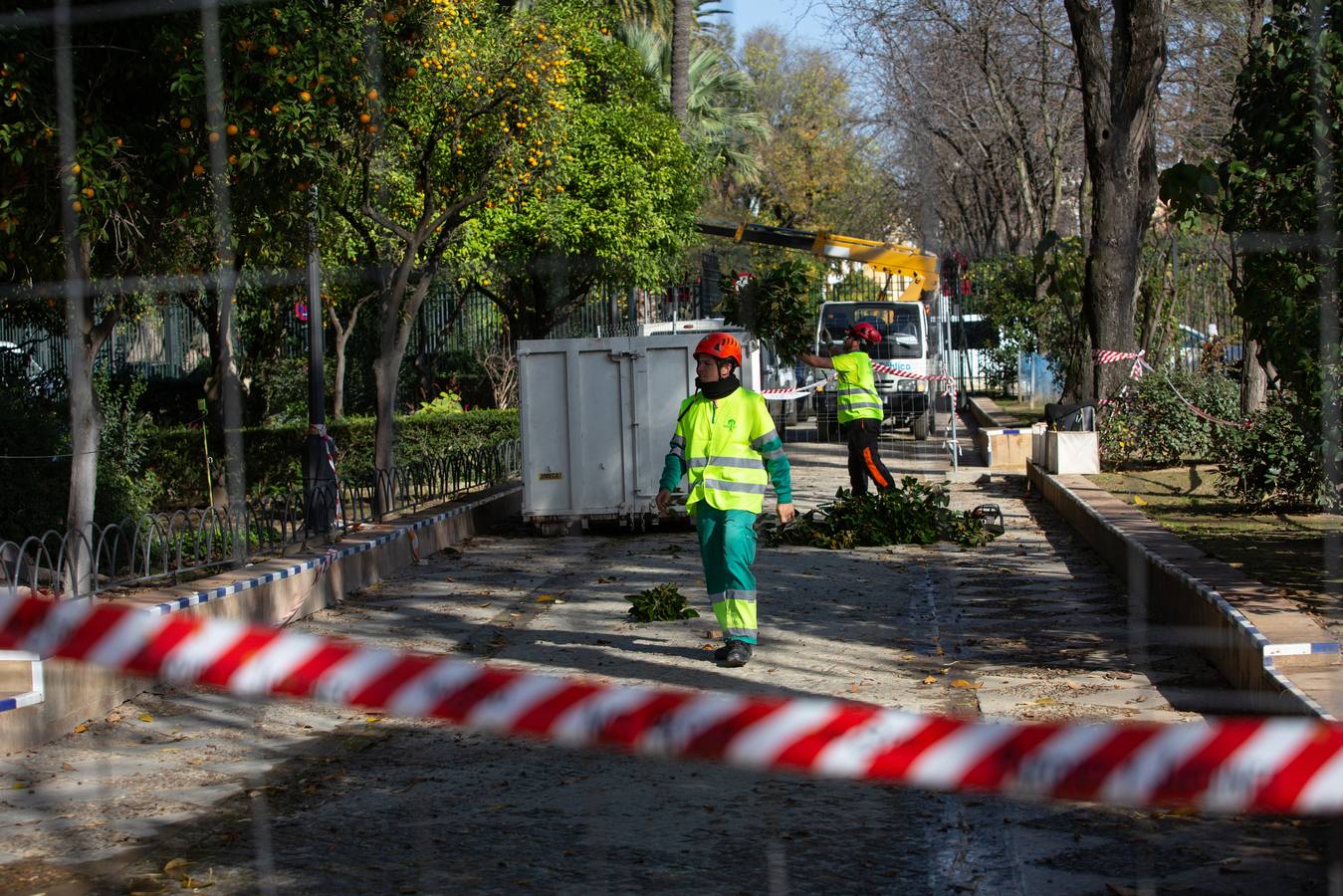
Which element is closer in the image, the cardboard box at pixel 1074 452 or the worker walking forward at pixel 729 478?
the worker walking forward at pixel 729 478

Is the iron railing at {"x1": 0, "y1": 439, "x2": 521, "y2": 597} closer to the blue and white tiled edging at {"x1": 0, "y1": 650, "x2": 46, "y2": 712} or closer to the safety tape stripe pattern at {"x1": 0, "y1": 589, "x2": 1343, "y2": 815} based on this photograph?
the blue and white tiled edging at {"x1": 0, "y1": 650, "x2": 46, "y2": 712}

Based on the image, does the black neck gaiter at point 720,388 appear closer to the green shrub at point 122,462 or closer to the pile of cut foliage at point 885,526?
the pile of cut foliage at point 885,526

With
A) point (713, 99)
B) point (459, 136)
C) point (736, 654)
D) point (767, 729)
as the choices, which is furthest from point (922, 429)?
point (767, 729)

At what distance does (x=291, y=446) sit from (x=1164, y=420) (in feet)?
36.8

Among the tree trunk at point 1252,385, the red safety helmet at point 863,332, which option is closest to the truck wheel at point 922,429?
the tree trunk at point 1252,385

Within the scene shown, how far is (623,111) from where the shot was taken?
26.8 metres

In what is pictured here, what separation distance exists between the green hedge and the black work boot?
36.5 feet

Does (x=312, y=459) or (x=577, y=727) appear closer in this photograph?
(x=577, y=727)

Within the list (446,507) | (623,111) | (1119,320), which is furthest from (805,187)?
(446,507)

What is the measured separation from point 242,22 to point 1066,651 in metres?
6.13

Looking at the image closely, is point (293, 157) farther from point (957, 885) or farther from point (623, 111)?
point (623, 111)

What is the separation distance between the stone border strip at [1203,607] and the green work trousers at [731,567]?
2.36m

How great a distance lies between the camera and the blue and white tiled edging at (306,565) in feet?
28.0

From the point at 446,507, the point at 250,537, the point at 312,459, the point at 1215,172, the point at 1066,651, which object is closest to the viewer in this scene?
the point at 1215,172
